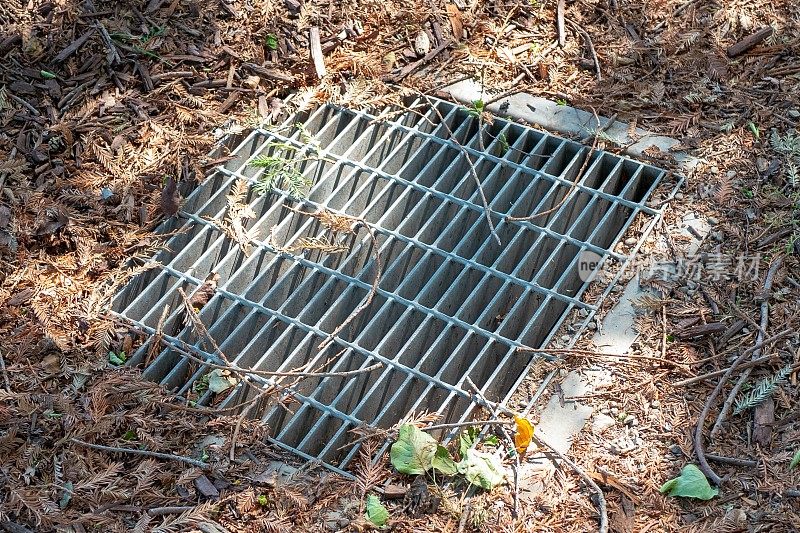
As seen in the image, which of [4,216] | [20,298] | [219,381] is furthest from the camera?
[4,216]

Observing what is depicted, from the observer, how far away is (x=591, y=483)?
7.39ft

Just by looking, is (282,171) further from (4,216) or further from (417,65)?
(4,216)

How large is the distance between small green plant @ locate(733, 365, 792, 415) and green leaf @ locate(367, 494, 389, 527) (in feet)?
3.29

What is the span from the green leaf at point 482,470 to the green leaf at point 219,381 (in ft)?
2.49

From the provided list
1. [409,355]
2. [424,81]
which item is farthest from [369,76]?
[409,355]

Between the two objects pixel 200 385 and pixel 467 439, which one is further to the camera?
pixel 200 385

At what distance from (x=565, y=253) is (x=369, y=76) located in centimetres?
116

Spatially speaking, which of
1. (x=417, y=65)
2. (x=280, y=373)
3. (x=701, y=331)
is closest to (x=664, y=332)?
(x=701, y=331)

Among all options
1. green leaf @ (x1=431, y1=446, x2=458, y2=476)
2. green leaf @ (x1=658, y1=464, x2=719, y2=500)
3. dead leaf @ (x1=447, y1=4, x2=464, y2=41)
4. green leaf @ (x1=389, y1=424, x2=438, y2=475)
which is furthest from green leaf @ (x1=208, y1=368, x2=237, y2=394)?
dead leaf @ (x1=447, y1=4, x2=464, y2=41)

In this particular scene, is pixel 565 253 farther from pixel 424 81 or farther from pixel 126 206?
pixel 126 206

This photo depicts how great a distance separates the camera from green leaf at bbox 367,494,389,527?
2211 millimetres

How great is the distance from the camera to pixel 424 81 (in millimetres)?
3490

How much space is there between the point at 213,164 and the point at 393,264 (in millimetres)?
817

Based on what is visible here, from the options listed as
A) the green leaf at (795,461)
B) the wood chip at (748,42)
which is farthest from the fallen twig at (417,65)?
the green leaf at (795,461)
